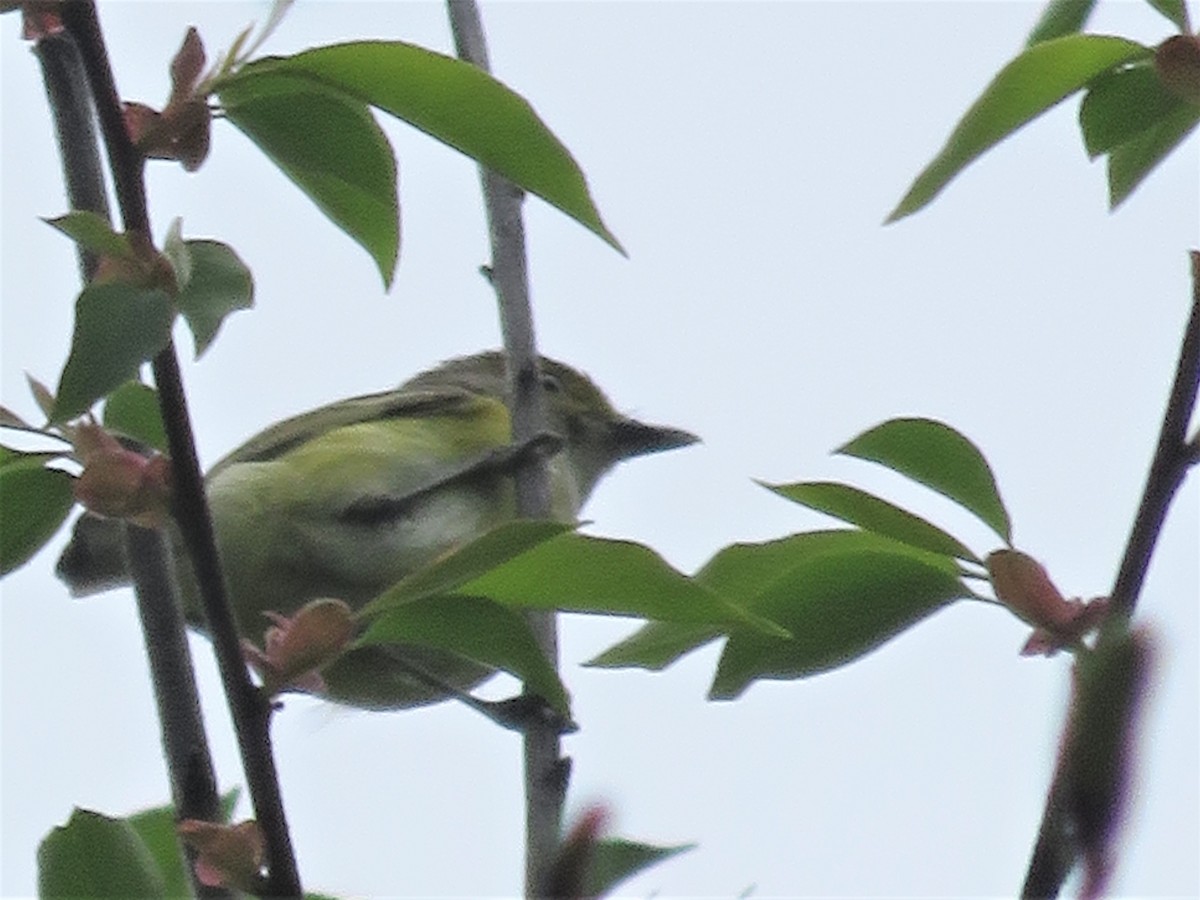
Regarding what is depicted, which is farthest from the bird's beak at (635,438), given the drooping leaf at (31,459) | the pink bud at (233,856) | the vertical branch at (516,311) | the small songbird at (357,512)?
the pink bud at (233,856)

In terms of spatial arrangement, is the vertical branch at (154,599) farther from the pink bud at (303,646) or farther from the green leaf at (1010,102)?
the green leaf at (1010,102)

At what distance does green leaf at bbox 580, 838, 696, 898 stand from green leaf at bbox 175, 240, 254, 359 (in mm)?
680

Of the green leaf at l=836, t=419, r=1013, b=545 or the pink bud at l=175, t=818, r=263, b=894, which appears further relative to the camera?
the green leaf at l=836, t=419, r=1013, b=545

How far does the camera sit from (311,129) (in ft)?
5.16

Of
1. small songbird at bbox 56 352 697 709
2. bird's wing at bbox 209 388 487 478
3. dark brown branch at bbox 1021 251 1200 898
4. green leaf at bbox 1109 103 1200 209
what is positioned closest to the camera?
dark brown branch at bbox 1021 251 1200 898

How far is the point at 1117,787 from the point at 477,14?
76.8 inches

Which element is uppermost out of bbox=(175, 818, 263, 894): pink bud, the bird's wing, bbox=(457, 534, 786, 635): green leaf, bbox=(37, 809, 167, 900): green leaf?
bbox=(457, 534, 786, 635): green leaf

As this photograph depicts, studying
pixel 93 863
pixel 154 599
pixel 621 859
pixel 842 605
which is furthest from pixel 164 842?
pixel 621 859

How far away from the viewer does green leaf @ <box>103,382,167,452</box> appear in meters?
1.65

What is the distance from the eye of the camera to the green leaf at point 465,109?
144 centimetres

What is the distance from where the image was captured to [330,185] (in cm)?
167

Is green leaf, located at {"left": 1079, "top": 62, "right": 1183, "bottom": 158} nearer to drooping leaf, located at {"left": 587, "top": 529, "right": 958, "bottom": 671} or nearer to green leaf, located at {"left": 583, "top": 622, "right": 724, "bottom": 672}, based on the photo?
drooping leaf, located at {"left": 587, "top": 529, "right": 958, "bottom": 671}

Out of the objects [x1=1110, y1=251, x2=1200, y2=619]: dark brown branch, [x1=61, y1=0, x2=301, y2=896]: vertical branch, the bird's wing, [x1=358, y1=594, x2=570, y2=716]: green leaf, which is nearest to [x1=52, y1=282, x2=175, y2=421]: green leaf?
[x1=61, y1=0, x2=301, y2=896]: vertical branch

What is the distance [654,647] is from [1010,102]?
1.76 feet
